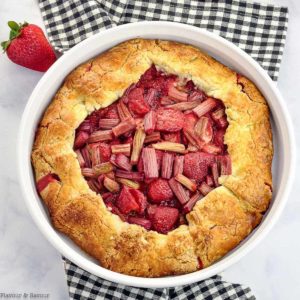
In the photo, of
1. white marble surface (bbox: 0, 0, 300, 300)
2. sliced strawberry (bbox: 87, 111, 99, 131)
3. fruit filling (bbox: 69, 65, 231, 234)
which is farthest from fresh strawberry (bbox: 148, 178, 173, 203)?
white marble surface (bbox: 0, 0, 300, 300)

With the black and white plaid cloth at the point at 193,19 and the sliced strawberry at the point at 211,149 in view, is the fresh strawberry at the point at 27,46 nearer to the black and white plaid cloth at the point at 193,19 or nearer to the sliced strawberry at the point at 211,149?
the black and white plaid cloth at the point at 193,19

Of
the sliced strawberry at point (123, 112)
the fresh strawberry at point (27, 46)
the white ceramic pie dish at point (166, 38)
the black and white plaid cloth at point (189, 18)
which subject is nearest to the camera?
the white ceramic pie dish at point (166, 38)

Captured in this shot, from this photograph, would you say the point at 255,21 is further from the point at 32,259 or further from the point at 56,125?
the point at 32,259

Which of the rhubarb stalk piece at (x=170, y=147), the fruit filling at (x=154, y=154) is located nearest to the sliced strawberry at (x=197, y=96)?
the fruit filling at (x=154, y=154)

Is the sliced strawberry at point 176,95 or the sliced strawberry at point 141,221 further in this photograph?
the sliced strawberry at point 176,95

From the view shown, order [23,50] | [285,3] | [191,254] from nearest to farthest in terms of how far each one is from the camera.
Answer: [191,254]
[23,50]
[285,3]

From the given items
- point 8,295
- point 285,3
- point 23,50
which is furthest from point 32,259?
point 285,3

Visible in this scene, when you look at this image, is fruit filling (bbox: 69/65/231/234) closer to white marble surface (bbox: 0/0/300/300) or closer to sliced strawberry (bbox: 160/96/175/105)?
sliced strawberry (bbox: 160/96/175/105)
